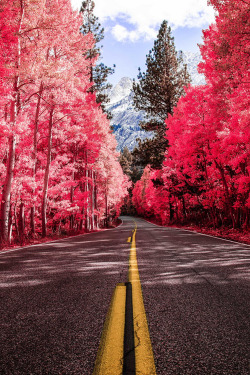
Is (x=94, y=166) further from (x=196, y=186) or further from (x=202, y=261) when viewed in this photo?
(x=202, y=261)

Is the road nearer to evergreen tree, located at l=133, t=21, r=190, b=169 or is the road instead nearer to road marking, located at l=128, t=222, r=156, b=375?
road marking, located at l=128, t=222, r=156, b=375

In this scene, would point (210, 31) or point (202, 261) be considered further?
point (210, 31)

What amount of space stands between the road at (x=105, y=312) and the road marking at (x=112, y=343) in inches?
2.1

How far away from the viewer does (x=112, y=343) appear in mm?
1705

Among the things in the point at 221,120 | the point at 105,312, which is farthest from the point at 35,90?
the point at 105,312

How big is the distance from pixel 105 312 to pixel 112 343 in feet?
2.18

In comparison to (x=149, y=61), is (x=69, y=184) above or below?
below

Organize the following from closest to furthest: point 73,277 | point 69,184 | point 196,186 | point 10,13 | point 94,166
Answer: point 73,277 < point 10,13 < point 69,184 < point 196,186 < point 94,166

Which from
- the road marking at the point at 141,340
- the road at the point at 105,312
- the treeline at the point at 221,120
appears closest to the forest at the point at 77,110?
the treeline at the point at 221,120

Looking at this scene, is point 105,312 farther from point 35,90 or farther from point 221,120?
point 35,90

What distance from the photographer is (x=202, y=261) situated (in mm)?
4949

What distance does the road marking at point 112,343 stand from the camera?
4.63ft

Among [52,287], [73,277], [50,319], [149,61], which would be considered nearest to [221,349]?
[50,319]

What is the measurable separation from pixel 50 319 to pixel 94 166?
64.3 ft
